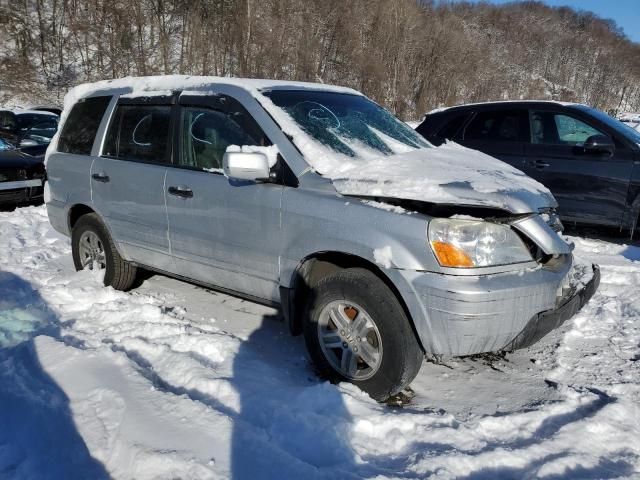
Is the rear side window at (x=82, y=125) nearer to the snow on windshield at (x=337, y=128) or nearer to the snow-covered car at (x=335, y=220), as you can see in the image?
the snow-covered car at (x=335, y=220)

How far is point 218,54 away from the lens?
27500mm

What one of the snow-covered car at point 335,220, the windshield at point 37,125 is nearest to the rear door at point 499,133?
the snow-covered car at point 335,220

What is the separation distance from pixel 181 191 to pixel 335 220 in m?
1.34

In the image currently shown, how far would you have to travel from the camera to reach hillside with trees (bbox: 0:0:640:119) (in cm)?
2659

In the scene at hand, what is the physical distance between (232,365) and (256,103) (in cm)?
169

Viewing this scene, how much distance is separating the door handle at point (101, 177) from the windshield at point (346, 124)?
5.47 ft

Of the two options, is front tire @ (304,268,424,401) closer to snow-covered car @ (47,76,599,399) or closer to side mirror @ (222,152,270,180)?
snow-covered car @ (47,76,599,399)

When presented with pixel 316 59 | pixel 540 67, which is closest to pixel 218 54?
pixel 316 59

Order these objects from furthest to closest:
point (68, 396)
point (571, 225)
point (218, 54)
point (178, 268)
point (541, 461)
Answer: point (218, 54) → point (571, 225) → point (178, 268) → point (68, 396) → point (541, 461)

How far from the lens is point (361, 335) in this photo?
290 centimetres

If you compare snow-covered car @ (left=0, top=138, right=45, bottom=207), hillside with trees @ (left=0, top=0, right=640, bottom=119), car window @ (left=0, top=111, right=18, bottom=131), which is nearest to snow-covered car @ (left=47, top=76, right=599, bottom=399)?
snow-covered car @ (left=0, top=138, right=45, bottom=207)

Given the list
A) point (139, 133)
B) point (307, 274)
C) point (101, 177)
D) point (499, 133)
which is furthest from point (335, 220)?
point (499, 133)

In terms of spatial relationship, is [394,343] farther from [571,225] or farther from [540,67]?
[540,67]

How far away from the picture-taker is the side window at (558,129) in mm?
6180
